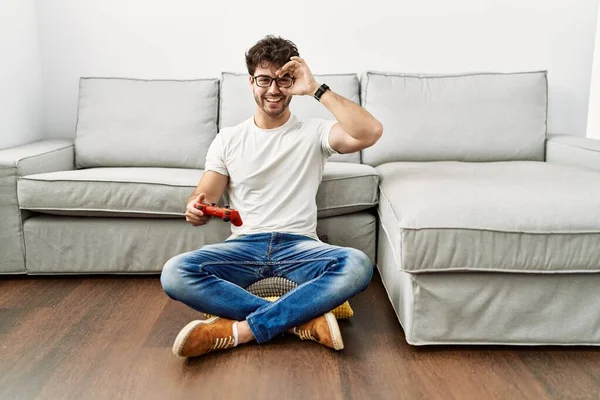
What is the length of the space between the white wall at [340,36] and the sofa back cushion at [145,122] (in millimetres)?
322

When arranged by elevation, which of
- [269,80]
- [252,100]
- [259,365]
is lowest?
[259,365]

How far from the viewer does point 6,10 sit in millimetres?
2922

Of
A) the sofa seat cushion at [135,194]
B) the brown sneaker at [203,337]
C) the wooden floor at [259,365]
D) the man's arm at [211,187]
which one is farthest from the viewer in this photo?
the sofa seat cushion at [135,194]

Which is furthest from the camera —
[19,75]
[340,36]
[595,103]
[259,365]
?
[595,103]

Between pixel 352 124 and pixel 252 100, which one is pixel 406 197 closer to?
pixel 352 124

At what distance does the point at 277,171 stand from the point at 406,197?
0.48 metres

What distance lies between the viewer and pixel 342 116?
6.57 ft

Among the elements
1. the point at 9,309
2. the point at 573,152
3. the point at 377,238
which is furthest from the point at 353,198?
the point at 9,309

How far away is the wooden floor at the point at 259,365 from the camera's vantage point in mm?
1591

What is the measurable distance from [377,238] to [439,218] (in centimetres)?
79

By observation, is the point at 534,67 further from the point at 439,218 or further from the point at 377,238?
the point at 439,218

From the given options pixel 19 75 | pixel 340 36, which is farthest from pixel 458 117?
pixel 19 75

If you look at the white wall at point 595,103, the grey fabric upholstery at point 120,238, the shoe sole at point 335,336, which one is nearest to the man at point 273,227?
the shoe sole at point 335,336

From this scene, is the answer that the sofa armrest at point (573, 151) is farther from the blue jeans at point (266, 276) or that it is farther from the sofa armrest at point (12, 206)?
the sofa armrest at point (12, 206)
